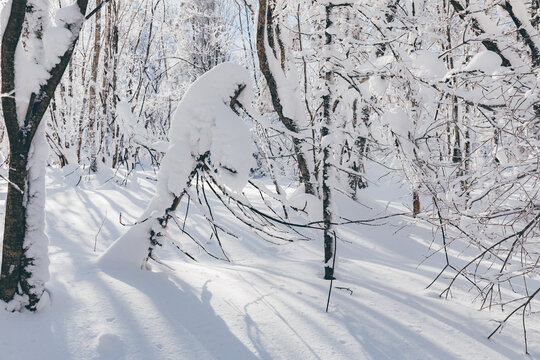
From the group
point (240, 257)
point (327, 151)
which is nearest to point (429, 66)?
point (327, 151)

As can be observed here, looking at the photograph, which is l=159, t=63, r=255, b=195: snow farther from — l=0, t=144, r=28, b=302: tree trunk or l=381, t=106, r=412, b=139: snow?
l=381, t=106, r=412, b=139: snow

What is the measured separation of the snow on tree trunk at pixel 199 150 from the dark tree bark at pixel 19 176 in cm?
70

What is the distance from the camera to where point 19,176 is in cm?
231

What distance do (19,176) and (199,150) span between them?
3.76 ft

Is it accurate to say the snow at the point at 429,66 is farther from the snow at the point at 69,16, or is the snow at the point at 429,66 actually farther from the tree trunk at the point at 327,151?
the snow at the point at 69,16

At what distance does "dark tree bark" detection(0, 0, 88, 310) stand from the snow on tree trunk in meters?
0.70

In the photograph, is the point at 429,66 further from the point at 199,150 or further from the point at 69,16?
the point at 69,16

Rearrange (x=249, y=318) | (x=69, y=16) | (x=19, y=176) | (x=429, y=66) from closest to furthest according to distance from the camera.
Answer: (x=19, y=176)
(x=69, y=16)
(x=249, y=318)
(x=429, y=66)

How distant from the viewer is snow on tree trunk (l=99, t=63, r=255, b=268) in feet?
9.21

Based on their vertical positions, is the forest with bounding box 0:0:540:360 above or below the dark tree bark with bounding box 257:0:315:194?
below

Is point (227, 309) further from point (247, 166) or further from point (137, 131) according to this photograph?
point (137, 131)

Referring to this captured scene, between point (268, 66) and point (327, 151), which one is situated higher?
point (268, 66)

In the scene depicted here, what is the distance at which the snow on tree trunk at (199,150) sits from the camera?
2.81 meters

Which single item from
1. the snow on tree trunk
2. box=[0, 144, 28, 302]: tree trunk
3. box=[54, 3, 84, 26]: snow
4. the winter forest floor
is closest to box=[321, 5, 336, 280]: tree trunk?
the winter forest floor
